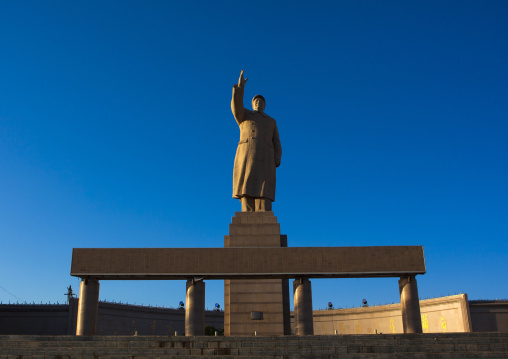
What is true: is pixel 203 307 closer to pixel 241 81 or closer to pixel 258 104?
pixel 241 81

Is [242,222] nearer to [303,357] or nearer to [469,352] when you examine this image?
[303,357]

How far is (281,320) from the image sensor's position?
2162 cm

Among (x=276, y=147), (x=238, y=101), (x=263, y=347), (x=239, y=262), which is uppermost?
(x=238, y=101)

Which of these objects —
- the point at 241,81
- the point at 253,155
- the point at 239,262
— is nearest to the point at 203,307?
the point at 239,262

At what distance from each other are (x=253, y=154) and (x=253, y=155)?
0.05 meters

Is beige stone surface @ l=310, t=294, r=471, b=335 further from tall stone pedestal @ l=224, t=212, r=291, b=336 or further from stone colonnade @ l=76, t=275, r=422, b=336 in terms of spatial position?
tall stone pedestal @ l=224, t=212, r=291, b=336

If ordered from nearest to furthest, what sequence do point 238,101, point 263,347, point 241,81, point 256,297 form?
point 263,347, point 256,297, point 241,81, point 238,101

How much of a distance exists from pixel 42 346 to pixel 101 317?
21674mm

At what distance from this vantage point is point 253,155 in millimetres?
24406

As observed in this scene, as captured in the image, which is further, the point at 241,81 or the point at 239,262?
the point at 241,81

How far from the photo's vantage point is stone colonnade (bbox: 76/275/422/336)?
64.2 feet

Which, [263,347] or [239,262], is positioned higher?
[239,262]

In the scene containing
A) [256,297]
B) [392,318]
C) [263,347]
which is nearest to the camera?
[263,347]

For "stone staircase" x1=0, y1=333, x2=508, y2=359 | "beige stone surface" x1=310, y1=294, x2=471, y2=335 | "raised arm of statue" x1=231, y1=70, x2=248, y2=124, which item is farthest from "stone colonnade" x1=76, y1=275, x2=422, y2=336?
"beige stone surface" x1=310, y1=294, x2=471, y2=335
